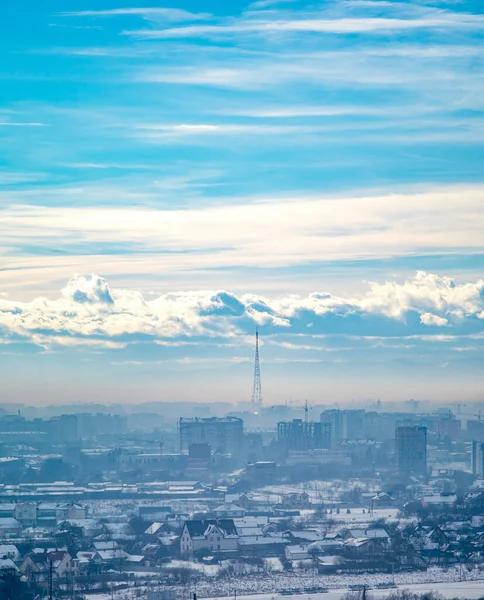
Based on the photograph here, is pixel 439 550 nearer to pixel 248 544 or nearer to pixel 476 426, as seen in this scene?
pixel 248 544

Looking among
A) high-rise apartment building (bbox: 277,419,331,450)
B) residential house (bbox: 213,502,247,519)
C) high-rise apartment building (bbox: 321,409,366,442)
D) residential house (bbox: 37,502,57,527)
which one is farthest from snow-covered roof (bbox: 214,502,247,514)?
high-rise apartment building (bbox: 321,409,366,442)

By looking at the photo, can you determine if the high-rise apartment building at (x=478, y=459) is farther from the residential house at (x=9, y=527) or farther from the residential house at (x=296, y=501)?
the residential house at (x=9, y=527)

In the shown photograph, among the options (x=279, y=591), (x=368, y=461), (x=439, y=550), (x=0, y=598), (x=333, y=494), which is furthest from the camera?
(x=368, y=461)

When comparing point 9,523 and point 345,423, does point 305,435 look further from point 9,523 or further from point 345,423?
point 9,523

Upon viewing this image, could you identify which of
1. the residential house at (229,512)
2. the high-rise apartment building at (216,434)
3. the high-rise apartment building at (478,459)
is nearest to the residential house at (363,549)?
the residential house at (229,512)

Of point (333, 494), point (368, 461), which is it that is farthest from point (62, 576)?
point (368, 461)
